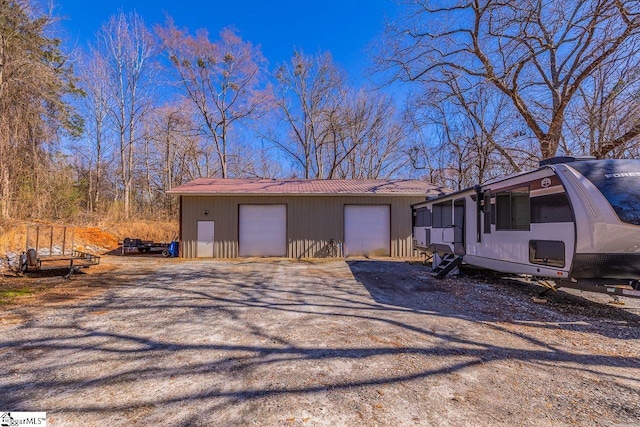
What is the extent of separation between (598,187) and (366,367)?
4.08 m

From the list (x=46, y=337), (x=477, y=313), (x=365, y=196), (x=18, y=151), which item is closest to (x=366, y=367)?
(x=477, y=313)

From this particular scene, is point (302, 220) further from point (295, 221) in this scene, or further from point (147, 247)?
point (147, 247)

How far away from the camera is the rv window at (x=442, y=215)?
8.45 metres

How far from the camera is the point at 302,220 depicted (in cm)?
1252

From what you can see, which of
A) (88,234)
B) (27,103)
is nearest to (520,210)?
(88,234)

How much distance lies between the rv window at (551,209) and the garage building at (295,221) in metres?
7.50

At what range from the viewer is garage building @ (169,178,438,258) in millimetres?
12273

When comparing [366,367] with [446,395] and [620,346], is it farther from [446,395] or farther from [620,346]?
[620,346]

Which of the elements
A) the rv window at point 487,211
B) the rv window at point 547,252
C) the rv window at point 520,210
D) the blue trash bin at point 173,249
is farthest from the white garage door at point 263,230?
the rv window at point 547,252

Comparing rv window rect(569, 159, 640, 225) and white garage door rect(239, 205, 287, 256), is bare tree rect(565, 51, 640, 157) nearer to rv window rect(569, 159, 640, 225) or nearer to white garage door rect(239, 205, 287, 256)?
rv window rect(569, 159, 640, 225)

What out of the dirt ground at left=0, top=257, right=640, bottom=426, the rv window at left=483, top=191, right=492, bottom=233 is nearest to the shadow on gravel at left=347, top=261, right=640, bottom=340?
the dirt ground at left=0, top=257, right=640, bottom=426

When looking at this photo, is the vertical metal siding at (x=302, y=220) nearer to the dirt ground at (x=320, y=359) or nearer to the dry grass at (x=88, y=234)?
the dry grass at (x=88, y=234)

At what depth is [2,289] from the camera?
20.1 ft

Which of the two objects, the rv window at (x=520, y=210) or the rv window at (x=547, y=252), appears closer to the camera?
the rv window at (x=547, y=252)
